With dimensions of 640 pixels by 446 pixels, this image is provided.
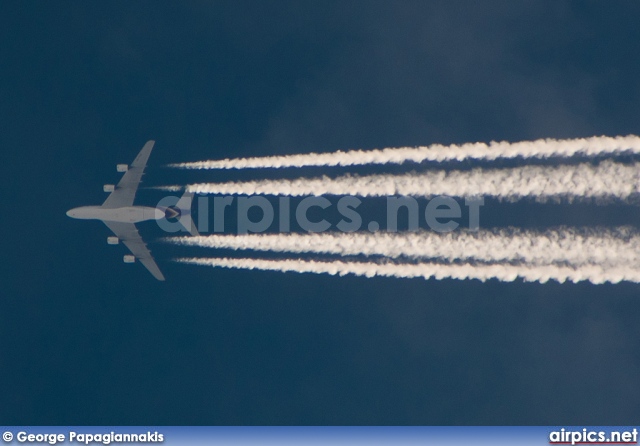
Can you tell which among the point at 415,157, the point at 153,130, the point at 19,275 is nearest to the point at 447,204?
the point at 415,157

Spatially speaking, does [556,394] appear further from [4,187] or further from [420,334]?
[4,187]

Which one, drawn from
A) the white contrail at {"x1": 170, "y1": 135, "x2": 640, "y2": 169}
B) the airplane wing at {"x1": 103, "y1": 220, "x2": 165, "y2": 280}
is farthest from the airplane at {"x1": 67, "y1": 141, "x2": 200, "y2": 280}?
the white contrail at {"x1": 170, "y1": 135, "x2": 640, "y2": 169}

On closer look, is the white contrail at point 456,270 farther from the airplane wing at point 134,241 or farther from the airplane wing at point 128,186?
the airplane wing at point 128,186

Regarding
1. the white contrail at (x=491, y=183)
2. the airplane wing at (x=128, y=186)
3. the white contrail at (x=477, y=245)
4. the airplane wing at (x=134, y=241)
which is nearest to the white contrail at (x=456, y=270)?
the white contrail at (x=477, y=245)

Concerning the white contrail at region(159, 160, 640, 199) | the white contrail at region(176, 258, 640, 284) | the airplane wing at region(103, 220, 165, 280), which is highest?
the airplane wing at region(103, 220, 165, 280)

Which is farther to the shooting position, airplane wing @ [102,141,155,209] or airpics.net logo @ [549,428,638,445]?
airplane wing @ [102,141,155,209]

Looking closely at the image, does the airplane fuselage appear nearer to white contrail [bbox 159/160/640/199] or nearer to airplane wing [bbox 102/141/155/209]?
airplane wing [bbox 102/141/155/209]
